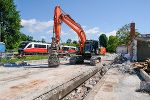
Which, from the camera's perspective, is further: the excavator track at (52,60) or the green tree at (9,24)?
the green tree at (9,24)

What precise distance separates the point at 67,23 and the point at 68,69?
8723mm

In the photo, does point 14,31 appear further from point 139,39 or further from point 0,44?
point 139,39

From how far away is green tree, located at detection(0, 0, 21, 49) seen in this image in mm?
68938

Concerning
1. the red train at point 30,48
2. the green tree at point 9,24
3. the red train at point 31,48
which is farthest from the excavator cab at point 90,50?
the green tree at point 9,24

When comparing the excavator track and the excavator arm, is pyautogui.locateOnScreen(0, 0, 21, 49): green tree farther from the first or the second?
the excavator track

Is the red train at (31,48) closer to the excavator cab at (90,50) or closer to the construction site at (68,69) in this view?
the construction site at (68,69)

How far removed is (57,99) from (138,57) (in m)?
28.4

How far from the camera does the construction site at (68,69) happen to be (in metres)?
13.7

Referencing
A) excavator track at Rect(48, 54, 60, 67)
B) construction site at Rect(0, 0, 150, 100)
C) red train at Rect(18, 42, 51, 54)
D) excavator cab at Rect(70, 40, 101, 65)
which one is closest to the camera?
construction site at Rect(0, 0, 150, 100)

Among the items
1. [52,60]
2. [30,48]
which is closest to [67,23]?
[52,60]

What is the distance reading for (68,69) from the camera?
89.8 ft

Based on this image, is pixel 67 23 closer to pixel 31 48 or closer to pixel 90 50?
pixel 90 50

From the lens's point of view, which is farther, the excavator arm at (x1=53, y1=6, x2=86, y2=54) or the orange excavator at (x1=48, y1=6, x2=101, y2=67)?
the orange excavator at (x1=48, y1=6, x2=101, y2=67)

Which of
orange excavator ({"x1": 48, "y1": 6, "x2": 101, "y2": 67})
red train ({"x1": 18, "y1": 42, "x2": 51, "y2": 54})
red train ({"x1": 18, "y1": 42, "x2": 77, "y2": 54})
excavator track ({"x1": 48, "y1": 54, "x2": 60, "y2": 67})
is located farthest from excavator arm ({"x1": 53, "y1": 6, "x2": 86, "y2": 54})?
red train ({"x1": 18, "y1": 42, "x2": 51, "y2": 54})
